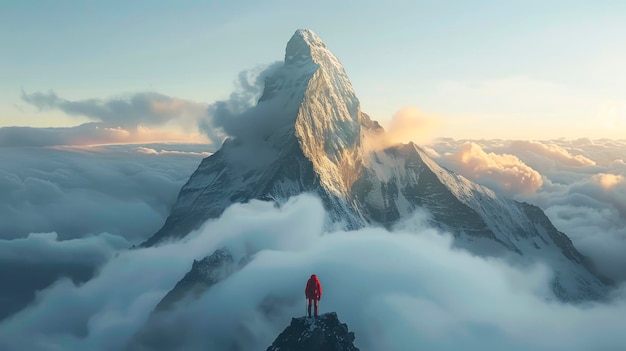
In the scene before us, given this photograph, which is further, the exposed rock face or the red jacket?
the exposed rock face

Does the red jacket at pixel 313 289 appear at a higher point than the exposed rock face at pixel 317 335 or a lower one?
higher

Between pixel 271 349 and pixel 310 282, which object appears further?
pixel 271 349

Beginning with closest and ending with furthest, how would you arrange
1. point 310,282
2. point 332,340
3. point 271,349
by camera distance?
point 310,282, point 332,340, point 271,349

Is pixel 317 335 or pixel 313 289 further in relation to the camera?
pixel 317 335

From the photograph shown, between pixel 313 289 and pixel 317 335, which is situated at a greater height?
pixel 313 289

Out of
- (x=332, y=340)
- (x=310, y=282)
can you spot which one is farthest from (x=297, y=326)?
(x=310, y=282)

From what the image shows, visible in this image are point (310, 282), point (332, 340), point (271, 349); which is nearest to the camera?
point (310, 282)

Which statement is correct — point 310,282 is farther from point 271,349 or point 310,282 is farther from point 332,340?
point 271,349

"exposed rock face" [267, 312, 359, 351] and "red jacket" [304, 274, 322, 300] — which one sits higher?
"red jacket" [304, 274, 322, 300]
